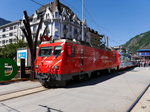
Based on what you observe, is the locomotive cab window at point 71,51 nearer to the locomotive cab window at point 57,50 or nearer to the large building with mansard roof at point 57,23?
the locomotive cab window at point 57,50

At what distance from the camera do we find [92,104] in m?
5.70

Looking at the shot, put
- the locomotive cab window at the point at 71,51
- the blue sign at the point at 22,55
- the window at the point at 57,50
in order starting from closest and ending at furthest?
1. the locomotive cab window at the point at 71,51
2. the window at the point at 57,50
3. the blue sign at the point at 22,55

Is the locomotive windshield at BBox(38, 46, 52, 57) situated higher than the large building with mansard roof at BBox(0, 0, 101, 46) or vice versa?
the large building with mansard roof at BBox(0, 0, 101, 46)

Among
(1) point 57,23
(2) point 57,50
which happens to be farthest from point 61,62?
(1) point 57,23

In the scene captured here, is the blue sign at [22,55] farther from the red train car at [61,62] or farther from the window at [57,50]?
the window at [57,50]

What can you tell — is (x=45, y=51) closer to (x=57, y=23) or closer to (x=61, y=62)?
(x=61, y=62)

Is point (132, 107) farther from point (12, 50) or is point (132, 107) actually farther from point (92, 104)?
point (12, 50)

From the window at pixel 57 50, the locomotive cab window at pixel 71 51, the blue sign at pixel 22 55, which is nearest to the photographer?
the locomotive cab window at pixel 71 51

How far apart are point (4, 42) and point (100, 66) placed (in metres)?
60.8

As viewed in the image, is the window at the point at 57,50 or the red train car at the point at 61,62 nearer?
the red train car at the point at 61,62

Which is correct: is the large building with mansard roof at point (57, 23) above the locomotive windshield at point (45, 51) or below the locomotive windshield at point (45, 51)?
above

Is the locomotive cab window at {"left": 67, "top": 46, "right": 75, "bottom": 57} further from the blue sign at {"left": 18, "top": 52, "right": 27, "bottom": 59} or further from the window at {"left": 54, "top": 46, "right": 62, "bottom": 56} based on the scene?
the blue sign at {"left": 18, "top": 52, "right": 27, "bottom": 59}

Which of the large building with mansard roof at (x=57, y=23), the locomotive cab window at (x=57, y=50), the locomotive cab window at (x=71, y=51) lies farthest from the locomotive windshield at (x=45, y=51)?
the large building with mansard roof at (x=57, y=23)

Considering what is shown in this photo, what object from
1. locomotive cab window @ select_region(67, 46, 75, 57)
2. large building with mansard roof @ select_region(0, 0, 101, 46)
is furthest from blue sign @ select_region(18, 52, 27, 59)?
large building with mansard roof @ select_region(0, 0, 101, 46)
